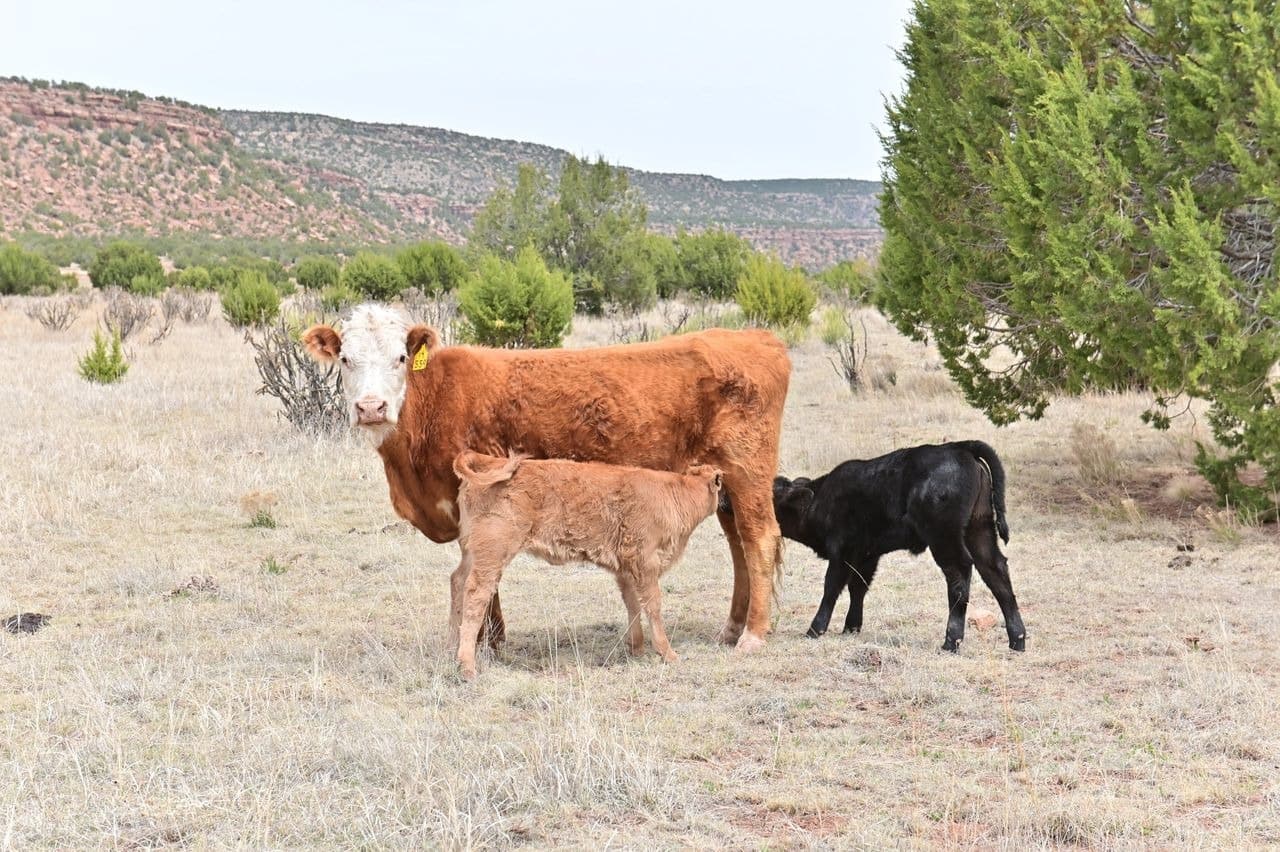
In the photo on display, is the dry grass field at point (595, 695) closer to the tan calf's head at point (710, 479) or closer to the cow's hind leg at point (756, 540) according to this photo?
the cow's hind leg at point (756, 540)

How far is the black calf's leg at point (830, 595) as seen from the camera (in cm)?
629

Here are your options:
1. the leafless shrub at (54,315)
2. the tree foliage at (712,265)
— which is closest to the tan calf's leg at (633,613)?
the leafless shrub at (54,315)

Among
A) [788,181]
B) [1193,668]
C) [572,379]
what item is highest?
[788,181]

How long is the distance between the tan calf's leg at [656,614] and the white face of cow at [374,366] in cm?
153

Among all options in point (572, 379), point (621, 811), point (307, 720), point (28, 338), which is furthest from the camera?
point (28, 338)

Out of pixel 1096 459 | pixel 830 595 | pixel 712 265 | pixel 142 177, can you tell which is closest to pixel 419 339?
pixel 830 595

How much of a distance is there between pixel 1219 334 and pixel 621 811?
629 cm

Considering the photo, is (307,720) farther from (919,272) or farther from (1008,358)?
(1008,358)

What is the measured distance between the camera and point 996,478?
5.89 m

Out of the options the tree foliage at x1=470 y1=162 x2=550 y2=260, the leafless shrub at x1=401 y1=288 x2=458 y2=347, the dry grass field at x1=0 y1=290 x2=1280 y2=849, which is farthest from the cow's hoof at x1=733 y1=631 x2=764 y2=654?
the tree foliage at x1=470 y1=162 x2=550 y2=260

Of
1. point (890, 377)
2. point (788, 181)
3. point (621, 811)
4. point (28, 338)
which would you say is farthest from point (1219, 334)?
point (788, 181)

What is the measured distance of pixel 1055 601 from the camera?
23.3 feet

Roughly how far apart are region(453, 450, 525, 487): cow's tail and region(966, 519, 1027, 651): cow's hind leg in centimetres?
246

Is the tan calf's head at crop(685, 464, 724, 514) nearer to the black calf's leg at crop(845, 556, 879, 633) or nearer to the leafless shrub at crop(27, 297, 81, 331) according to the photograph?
the black calf's leg at crop(845, 556, 879, 633)
